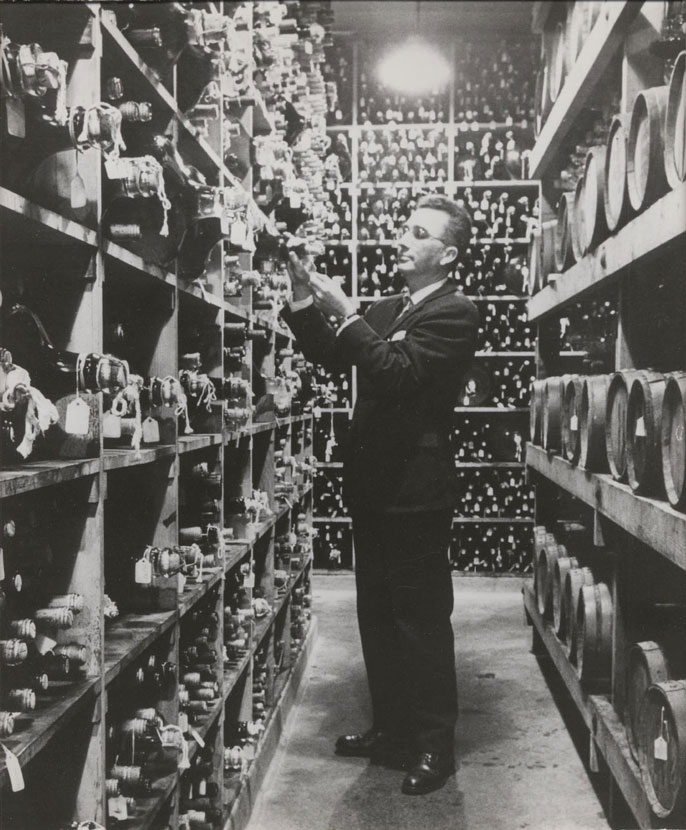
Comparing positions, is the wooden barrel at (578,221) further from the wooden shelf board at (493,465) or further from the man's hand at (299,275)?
the wooden shelf board at (493,465)

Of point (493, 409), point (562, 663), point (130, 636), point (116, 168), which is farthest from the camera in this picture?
point (493, 409)

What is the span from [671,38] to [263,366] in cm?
207

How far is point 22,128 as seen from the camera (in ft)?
4.92

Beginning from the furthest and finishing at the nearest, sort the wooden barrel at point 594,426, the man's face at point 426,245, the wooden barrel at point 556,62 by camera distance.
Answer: the wooden barrel at point 556,62 < the man's face at point 426,245 < the wooden barrel at point 594,426

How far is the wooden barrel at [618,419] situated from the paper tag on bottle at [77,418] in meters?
1.71

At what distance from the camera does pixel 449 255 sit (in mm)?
3533

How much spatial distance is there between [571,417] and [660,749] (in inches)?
59.9

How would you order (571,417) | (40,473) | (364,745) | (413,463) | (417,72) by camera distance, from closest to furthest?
(40,473)
(413,463)
(571,417)
(364,745)
(417,72)

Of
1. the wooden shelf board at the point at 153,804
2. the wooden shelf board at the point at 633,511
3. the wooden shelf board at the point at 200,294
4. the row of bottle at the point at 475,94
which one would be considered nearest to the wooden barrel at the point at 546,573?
the wooden shelf board at the point at 633,511

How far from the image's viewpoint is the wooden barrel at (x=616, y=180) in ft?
9.28

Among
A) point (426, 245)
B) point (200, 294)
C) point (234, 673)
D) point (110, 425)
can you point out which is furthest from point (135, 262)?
point (426, 245)

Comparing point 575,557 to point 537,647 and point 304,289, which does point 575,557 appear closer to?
point 537,647

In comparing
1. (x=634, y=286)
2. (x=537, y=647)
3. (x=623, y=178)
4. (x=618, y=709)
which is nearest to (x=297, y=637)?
(x=537, y=647)

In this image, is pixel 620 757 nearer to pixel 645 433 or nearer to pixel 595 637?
pixel 595 637
